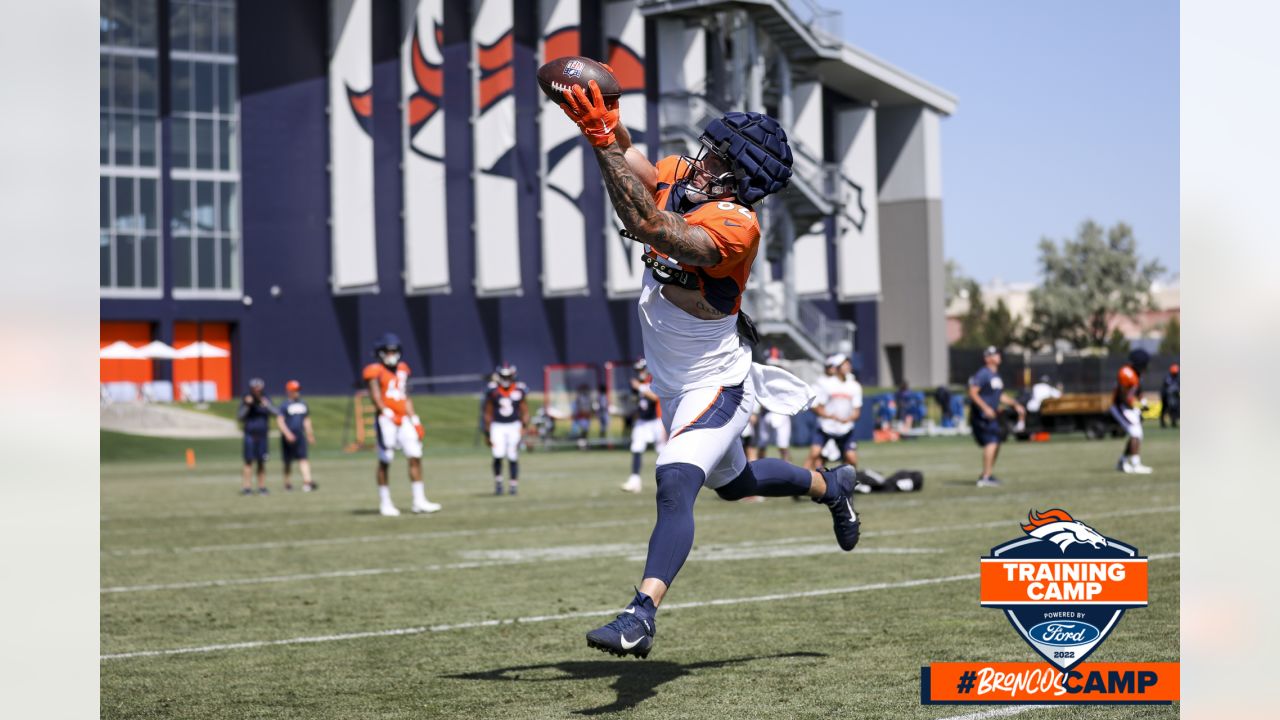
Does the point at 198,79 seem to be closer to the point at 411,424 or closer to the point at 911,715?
the point at 411,424

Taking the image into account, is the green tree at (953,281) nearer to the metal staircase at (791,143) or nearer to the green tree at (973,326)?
the green tree at (973,326)

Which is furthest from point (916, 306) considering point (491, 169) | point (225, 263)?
point (225, 263)

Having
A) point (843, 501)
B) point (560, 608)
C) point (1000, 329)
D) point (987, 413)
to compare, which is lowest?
point (560, 608)

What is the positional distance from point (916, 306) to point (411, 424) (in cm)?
5425

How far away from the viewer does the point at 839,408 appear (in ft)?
62.5

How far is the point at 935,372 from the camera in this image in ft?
229

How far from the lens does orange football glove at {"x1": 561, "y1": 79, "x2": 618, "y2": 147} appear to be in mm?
5465

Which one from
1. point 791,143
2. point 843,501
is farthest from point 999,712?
point 791,143

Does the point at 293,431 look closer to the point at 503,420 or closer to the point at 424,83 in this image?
the point at 503,420

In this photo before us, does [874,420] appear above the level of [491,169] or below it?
below

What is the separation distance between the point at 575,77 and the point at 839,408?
13.9 metres

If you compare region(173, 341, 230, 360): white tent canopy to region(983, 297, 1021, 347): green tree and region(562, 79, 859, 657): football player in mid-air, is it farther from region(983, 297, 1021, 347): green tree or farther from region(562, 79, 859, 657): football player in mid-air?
region(983, 297, 1021, 347): green tree

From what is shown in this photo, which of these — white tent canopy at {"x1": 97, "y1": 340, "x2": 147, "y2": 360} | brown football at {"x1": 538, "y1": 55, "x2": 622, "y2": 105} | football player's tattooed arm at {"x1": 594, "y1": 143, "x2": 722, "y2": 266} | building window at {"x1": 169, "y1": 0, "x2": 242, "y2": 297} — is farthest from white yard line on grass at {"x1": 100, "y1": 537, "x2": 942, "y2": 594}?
building window at {"x1": 169, "y1": 0, "x2": 242, "y2": 297}
